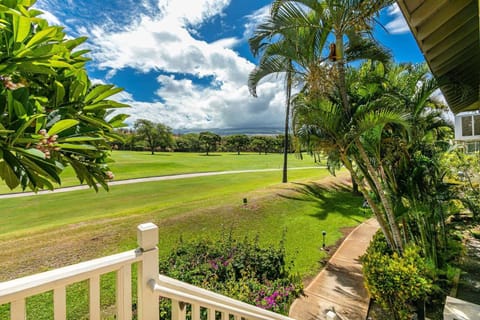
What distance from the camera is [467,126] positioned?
601 centimetres

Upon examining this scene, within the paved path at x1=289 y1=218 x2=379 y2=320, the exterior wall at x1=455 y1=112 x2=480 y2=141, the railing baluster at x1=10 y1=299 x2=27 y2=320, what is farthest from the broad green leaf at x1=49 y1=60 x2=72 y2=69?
the exterior wall at x1=455 y1=112 x2=480 y2=141

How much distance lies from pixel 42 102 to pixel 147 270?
983 mm

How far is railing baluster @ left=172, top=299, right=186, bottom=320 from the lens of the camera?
1.37 meters

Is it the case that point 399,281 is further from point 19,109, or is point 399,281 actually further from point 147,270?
point 19,109

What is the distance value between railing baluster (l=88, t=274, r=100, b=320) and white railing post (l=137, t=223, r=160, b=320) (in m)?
0.19

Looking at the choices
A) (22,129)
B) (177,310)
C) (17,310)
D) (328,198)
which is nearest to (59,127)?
(22,129)

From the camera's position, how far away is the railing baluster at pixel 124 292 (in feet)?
3.88

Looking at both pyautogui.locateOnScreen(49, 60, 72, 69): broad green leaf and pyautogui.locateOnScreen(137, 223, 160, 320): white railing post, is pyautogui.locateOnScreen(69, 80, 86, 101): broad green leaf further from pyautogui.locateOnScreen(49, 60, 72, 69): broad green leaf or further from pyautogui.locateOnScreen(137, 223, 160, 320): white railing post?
pyautogui.locateOnScreen(137, 223, 160, 320): white railing post

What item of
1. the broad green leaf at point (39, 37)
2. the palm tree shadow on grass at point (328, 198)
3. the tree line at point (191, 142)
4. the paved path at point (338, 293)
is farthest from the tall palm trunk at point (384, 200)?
the tree line at point (191, 142)

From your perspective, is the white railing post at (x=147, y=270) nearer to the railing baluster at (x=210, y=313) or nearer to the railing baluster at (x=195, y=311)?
the railing baluster at (x=195, y=311)

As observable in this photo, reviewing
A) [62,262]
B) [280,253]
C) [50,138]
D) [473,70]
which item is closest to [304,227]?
[280,253]

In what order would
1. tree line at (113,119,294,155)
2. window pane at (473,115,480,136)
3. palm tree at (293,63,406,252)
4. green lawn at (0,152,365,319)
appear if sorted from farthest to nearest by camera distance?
tree line at (113,119,294,155) → window pane at (473,115,480,136) → green lawn at (0,152,365,319) → palm tree at (293,63,406,252)

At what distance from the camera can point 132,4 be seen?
5.55 m

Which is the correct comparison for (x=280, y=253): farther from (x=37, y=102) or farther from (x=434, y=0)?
(x=37, y=102)
